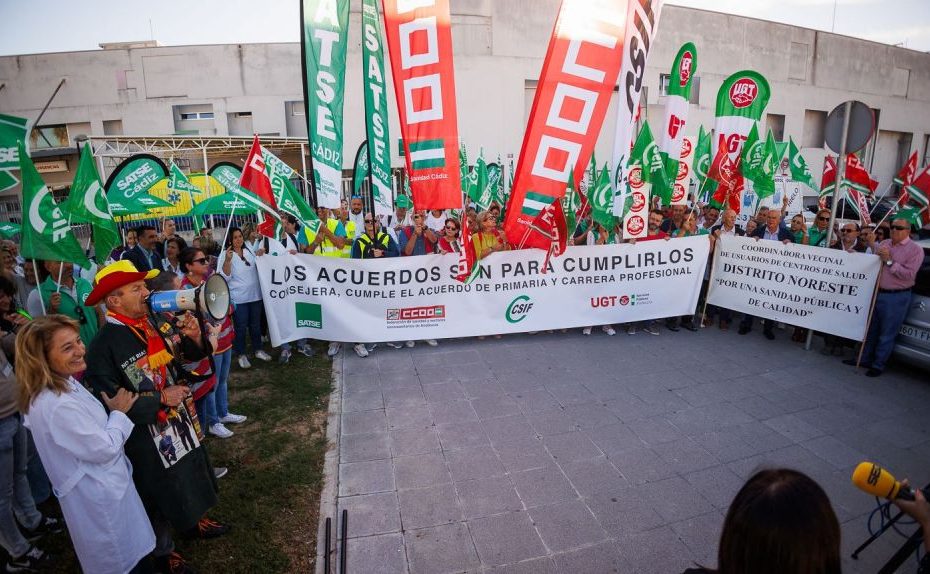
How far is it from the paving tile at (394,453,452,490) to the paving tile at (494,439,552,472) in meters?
0.54

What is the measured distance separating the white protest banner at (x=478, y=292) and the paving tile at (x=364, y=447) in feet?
7.77

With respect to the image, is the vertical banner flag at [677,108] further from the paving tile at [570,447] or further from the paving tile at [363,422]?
the paving tile at [363,422]

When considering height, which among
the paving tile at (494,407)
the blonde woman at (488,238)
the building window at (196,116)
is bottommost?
the paving tile at (494,407)

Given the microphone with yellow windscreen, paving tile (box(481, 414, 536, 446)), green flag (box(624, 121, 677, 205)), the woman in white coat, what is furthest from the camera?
green flag (box(624, 121, 677, 205))

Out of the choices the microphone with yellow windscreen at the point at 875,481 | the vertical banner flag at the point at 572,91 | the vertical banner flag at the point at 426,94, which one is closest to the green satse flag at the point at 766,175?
the vertical banner flag at the point at 572,91

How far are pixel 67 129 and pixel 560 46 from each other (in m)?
27.2

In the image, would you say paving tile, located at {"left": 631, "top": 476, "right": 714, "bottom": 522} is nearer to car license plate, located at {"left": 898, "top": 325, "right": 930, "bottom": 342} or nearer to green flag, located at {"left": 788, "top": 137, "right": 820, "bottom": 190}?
car license plate, located at {"left": 898, "top": 325, "right": 930, "bottom": 342}

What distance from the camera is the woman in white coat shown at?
2.28 meters

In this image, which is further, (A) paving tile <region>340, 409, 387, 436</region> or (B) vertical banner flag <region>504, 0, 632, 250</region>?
(B) vertical banner flag <region>504, 0, 632, 250</region>

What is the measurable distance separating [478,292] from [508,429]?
271cm

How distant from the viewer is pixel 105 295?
109 inches

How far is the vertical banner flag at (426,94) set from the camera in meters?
5.39

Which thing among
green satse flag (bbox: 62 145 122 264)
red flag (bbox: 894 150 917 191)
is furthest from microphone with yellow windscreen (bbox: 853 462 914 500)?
red flag (bbox: 894 150 917 191)

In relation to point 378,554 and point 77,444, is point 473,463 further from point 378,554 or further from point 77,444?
point 77,444
